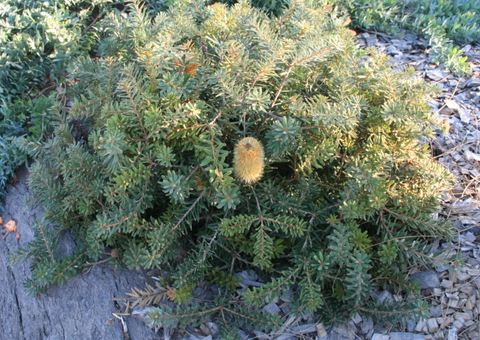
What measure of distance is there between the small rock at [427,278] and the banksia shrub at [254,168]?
0.34 feet

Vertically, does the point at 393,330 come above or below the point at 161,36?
below

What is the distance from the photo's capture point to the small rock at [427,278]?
200 cm

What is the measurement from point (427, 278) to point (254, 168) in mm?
1217

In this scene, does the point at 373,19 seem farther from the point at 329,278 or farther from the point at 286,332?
the point at 286,332

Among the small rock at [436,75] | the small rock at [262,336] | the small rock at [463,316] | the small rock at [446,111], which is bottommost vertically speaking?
the small rock at [262,336]

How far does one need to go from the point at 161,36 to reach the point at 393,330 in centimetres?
187

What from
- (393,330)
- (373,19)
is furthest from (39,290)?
(373,19)

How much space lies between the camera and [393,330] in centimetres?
188

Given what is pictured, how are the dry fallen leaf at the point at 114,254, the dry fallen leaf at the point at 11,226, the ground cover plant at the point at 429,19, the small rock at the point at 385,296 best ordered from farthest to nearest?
the ground cover plant at the point at 429,19 → the dry fallen leaf at the point at 11,226 → the dry fallen leaf at the point at 114,254 → the small rock at the point at 385,296

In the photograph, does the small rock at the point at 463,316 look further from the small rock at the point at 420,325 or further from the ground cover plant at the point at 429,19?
the ground cover plant at the point at 429,19

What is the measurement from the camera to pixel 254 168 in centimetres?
157

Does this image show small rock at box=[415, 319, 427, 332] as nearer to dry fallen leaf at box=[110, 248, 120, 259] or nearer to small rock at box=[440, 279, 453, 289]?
small rock at box=[440, 279, 453, 289]

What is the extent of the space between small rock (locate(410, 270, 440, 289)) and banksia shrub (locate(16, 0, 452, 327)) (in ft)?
0.34

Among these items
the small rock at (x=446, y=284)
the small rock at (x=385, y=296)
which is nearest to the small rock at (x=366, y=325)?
the small rock at (x=385, y=296)
